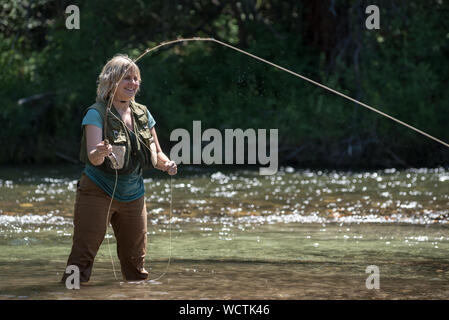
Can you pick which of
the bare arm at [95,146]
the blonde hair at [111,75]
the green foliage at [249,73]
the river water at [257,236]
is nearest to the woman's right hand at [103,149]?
the bare arm at [95,146]

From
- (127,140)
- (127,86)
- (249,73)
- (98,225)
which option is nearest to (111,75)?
(127,86)

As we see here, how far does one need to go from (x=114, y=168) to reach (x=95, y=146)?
18 cm

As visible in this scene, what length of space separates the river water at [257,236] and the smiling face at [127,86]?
1.15 metres

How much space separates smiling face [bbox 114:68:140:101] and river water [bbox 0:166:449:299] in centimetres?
115

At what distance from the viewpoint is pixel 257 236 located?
28.0ft

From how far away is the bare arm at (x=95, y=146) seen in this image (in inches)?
203

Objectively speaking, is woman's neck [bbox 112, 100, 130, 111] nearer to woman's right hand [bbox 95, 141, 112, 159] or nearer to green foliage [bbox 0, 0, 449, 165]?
woman's right hand [bbox 95, 141, 112, 159]

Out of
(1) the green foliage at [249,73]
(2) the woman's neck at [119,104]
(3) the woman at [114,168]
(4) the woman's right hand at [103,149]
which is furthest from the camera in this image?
(1) the green foliage at [249,73]

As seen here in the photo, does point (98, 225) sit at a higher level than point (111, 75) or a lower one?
lower

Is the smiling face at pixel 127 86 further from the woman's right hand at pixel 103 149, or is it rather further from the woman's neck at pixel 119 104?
the woman's right hand at pixel 103 149

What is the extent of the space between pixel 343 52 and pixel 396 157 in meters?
2.23

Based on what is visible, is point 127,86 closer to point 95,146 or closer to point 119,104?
point 119,104
